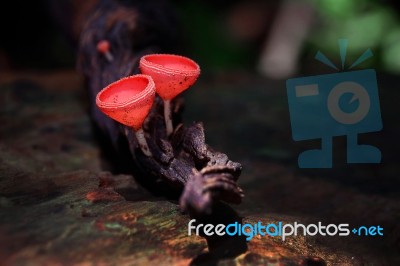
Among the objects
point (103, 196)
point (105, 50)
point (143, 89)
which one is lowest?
point (103, 196)

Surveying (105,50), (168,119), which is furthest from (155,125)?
(105,50)

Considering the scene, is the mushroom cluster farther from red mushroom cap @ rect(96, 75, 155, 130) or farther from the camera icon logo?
the camera icon logo

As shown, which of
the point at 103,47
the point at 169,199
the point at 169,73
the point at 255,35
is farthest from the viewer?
the point at 255,35

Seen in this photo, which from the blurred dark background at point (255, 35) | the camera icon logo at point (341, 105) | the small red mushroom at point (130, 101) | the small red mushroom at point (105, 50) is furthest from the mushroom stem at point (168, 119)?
the blurred dark background at point (255, 35)

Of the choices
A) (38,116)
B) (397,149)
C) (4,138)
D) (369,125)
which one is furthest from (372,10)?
(4,138)

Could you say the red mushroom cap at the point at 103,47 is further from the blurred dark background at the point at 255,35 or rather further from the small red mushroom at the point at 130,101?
the blurred dark background at the point at 255,35

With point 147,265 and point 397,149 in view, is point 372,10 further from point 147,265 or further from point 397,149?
point 147,265

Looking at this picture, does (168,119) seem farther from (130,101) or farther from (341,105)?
(341,105)
